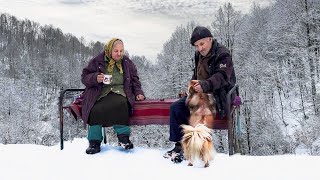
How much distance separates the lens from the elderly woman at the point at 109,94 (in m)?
5.71

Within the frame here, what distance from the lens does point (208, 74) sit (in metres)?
5.30

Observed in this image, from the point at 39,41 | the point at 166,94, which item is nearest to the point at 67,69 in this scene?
the point at 39,41

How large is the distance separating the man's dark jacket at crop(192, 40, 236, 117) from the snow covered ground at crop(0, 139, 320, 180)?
2.42 feet

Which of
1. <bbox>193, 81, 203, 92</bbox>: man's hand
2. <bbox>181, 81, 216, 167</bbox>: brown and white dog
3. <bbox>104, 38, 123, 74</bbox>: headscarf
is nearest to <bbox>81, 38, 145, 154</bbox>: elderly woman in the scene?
<bbox>104, 38, 123, 74</bbox>: headscarf

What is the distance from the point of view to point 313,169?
4469 millimetres

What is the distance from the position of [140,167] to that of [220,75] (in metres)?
1.47

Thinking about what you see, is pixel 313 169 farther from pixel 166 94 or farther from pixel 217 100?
pixel 166 94

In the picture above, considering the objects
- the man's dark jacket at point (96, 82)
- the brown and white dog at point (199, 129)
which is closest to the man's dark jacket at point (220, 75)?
the brown and white dog at point (199, 129)

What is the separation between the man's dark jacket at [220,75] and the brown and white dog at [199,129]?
0.43 ft

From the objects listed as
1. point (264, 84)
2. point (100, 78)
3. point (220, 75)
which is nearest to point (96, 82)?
point (100, 78)

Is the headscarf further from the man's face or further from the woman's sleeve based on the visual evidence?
the man's face

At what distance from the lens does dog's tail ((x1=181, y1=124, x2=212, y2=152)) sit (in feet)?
14.7

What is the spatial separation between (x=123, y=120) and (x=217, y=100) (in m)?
1.40

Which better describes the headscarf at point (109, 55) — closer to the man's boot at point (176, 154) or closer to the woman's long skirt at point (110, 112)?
the woman's long skirt at point (110, 112)
